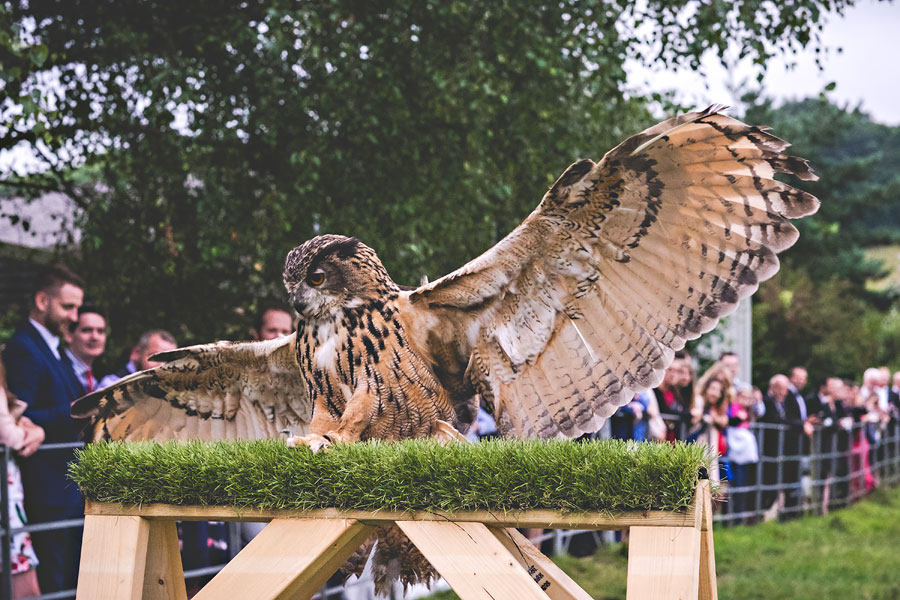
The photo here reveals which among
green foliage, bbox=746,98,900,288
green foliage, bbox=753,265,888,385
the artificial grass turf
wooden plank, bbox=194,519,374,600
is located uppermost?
green foliage, bbox=746,98,900,288

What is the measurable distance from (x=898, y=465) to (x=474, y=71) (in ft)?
41.5

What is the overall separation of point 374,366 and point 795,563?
6.05 m

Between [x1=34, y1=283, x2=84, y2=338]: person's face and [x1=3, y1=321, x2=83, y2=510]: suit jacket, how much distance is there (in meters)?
0.09

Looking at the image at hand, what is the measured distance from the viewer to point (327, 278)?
124 inches

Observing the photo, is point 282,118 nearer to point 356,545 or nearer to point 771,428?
point 356,545

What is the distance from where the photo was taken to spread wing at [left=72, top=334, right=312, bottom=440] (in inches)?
134

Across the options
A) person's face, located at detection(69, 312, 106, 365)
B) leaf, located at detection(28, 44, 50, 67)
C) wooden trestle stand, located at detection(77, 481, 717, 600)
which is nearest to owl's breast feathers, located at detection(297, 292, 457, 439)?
wooden trestle stand, located at detection(77, 481, 717, 600)

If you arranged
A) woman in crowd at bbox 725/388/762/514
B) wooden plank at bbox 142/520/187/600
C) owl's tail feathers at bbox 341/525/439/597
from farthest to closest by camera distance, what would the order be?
woman in crowd at bbox 725/388/762/514 < owl's tail feathers at bbox 341/525/439/597 < wooden plank at bbox 142/520/187/600

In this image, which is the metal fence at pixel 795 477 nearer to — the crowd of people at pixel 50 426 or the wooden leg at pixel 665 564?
the crowd of people at pixel 50 426

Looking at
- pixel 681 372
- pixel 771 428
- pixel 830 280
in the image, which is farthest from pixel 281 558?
pixel 830 280

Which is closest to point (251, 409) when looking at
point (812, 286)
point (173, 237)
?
point (173, 237)

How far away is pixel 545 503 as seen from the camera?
2.45 metres

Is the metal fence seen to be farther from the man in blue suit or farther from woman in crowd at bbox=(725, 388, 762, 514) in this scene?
the man in blue suit

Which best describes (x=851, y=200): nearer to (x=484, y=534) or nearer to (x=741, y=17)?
(x=741, y=17)
